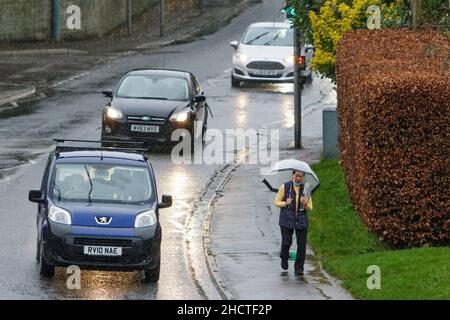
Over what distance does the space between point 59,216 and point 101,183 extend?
1196 millimetres

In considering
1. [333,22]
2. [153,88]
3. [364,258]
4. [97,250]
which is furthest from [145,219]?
[153,88]

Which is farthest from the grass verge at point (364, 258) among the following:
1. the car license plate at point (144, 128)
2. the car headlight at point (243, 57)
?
the car headlight at point (243, 57)

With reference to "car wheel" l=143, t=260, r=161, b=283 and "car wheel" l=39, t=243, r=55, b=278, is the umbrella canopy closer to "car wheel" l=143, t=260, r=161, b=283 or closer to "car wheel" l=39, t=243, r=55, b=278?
"car wheel" l=143, t=260, r=161, b=283

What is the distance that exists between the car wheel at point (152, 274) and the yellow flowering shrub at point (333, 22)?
1142 cm

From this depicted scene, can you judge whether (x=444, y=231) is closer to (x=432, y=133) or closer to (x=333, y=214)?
(x=432, y=133)

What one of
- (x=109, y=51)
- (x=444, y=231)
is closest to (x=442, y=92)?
(x=444, y=231)

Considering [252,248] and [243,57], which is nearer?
[252,248]

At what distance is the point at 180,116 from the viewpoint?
32.2 metres

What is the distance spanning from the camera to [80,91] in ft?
136

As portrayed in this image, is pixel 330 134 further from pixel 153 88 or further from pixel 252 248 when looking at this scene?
pixel 252 248

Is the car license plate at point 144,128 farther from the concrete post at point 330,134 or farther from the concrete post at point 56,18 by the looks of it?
the concrete post at point 56,18

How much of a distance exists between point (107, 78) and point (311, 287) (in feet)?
80.9

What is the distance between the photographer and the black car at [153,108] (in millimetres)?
31656

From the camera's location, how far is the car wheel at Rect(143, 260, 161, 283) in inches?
808
